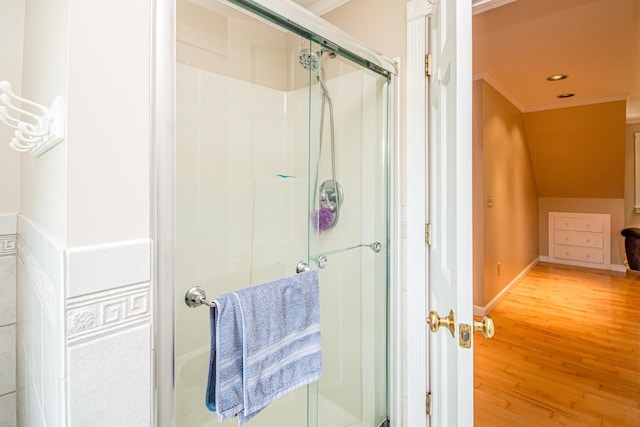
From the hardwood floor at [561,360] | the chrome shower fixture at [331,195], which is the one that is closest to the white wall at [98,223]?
the chrome shower fixture at [331,195]

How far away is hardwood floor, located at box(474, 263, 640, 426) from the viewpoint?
1893mm

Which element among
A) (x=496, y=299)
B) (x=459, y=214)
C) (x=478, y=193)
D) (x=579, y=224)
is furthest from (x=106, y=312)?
(x=579, y=224)

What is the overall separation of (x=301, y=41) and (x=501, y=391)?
7.83ft

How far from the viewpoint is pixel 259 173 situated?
Result: 138 cm

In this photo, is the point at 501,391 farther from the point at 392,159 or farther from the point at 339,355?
the point at 392,159

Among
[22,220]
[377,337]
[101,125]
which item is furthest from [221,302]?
[377,337]

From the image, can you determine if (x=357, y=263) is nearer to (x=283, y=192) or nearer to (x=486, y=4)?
(x=283, y=192)

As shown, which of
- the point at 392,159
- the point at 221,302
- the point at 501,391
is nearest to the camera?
Result: the point at 221,302

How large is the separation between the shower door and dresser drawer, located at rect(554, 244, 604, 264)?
537 centimetres

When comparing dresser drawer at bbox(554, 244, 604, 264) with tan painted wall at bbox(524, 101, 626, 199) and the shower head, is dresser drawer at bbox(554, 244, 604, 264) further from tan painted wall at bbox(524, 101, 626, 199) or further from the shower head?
the shower head

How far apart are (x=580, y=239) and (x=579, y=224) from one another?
0.25 metres

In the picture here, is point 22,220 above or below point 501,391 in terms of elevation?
above

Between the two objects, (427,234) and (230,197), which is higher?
(230,197)

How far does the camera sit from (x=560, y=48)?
2533mm
